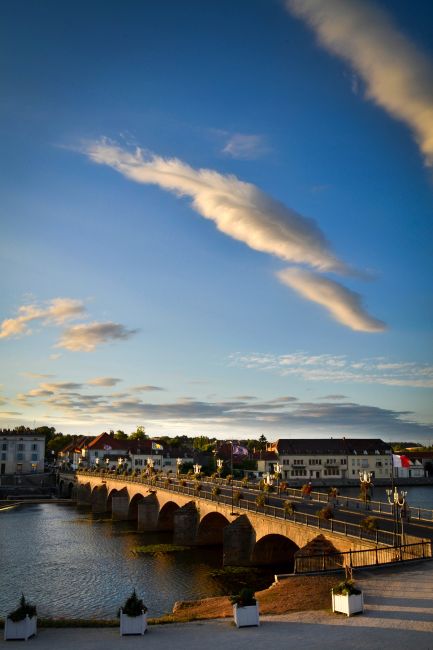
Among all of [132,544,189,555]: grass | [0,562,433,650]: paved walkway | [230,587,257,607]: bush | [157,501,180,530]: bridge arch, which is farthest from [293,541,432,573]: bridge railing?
[157,501,180,530]: bridge arch

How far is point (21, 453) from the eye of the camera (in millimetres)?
154875

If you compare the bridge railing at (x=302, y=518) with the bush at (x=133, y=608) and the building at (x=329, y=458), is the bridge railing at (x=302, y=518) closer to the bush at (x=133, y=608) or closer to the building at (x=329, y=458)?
the bush at (x=133, y=608)

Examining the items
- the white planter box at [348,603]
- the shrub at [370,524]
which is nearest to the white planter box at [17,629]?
the white planter box at [348,603]

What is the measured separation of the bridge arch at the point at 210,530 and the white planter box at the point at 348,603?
3878 centimetres

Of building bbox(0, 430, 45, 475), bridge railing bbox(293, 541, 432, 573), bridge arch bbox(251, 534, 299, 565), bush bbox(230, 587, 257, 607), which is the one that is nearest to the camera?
bush bbox(230, 587, 257, 607)

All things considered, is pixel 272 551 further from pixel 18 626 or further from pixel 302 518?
pixel 18 626

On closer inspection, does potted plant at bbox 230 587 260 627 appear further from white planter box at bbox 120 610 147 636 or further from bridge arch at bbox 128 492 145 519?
bridge arch at bbox 128 492 145 519

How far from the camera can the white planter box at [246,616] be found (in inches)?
781

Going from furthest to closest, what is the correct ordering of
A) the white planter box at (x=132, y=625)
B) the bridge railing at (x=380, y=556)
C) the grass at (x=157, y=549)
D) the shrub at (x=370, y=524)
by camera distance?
the grass at (x=157, y=549) < the shrub at (x=370, y=524) < the bridge railing at (x=380, y=556) < the white planter box at (x=132, y=625)

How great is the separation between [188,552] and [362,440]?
109 meters

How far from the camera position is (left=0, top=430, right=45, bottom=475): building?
153 meters

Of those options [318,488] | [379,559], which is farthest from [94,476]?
[379,559]

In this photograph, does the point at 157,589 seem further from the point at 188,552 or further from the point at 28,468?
the point at 28,468

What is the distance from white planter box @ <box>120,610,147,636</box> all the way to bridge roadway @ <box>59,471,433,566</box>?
15258mm
